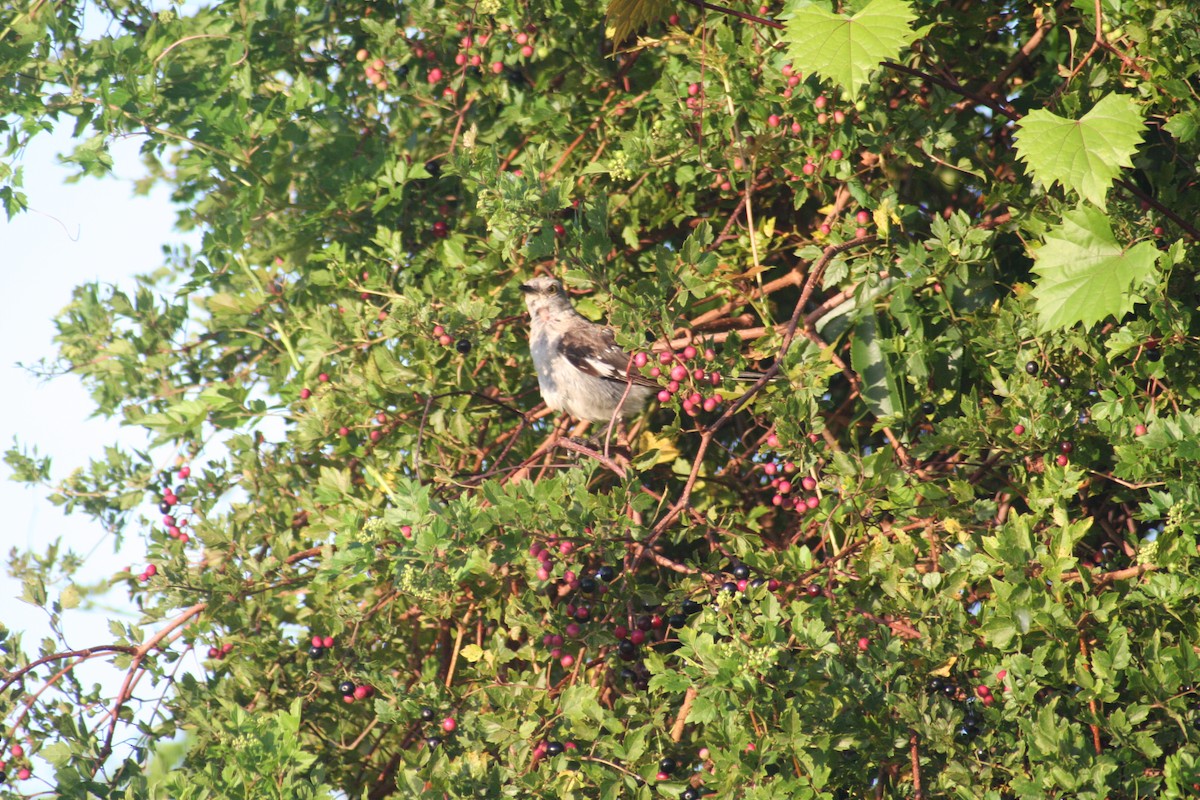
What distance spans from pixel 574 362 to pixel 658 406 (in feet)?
1.76

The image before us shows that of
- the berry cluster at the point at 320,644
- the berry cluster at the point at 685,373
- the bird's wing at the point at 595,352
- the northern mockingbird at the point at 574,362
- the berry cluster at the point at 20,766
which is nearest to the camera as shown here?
the berry cluster at the point at 685,373

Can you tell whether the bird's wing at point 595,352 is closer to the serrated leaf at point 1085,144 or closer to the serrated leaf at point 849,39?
the serrated leaf at point 849,39

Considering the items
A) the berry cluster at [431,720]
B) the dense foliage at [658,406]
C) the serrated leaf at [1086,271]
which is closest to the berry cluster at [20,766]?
the dense foliage at [658,406]

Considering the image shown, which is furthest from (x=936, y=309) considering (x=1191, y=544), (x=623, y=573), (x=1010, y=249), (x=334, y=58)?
(x=334, y=58)

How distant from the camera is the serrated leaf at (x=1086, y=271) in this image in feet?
10.1

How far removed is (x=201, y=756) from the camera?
384cm

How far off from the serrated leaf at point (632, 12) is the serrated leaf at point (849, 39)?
487 millimetres

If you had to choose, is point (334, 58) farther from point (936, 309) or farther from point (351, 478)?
point (936, 309)

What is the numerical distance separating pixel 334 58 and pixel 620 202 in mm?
1574

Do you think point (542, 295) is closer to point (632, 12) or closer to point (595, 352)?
point (595, 352)

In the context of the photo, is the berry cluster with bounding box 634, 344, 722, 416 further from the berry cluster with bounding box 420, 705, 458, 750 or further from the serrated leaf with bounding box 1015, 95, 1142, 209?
the berry cluster with bounding box 420, 705, 458, 750

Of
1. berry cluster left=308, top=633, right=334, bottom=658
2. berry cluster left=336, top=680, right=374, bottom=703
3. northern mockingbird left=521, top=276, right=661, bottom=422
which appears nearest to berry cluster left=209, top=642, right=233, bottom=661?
berry cluster left=308, top=633, right=334, bottom=658

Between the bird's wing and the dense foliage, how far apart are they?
400mm

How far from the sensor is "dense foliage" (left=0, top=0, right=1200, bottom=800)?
3.05 meters
